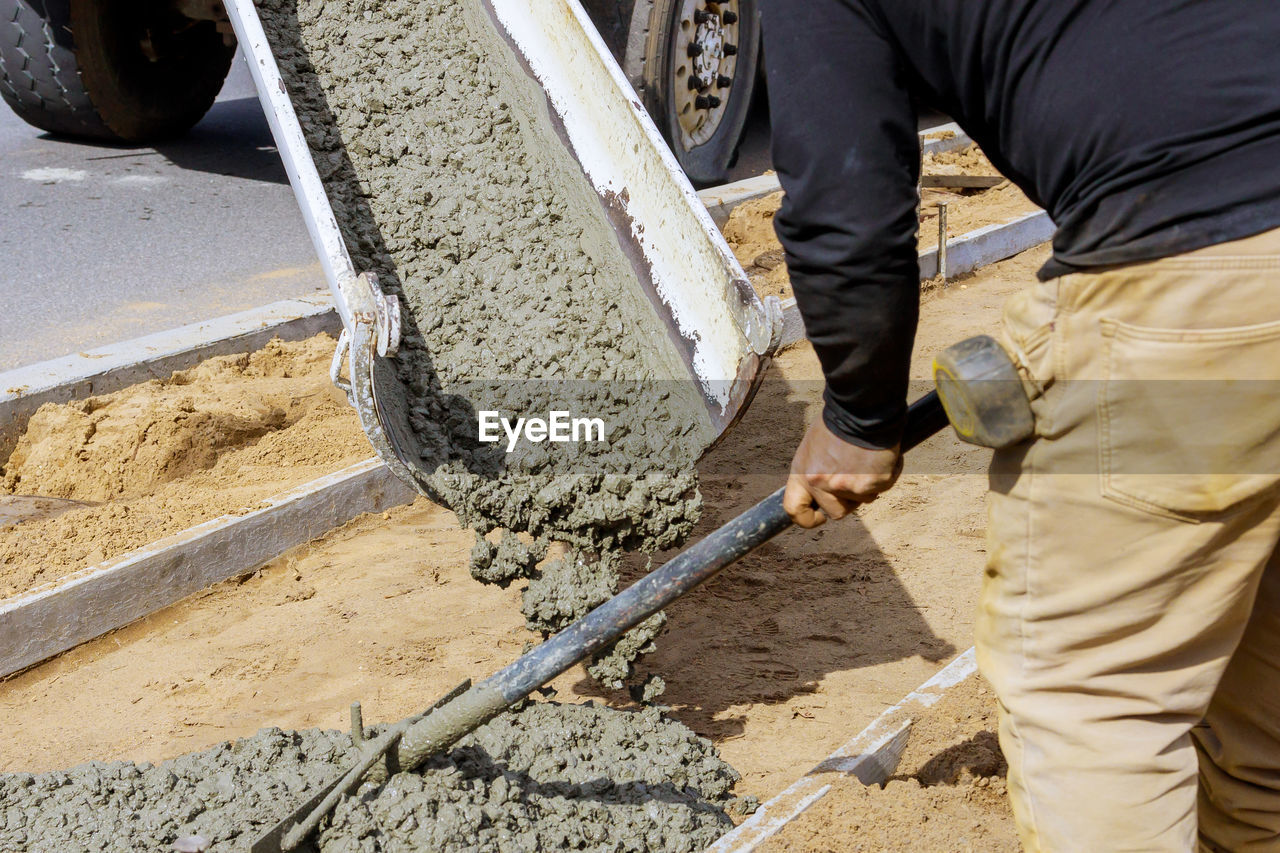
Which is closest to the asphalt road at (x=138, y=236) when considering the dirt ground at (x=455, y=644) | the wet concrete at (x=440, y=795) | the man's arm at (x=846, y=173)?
the dirt ground at (x=455, y=644)

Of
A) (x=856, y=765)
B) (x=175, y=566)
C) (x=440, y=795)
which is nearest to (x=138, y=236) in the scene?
(x=175, y=566)

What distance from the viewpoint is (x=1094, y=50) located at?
138 centimetres

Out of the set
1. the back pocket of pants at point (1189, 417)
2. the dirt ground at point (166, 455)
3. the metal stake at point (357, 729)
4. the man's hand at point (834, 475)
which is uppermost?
the back pocket of pants at point (1189, 417)

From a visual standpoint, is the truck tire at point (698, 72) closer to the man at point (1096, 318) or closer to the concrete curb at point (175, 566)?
the concrete curb at point (175, 566)

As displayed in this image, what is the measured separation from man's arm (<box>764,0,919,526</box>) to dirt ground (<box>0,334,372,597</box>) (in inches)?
97.3

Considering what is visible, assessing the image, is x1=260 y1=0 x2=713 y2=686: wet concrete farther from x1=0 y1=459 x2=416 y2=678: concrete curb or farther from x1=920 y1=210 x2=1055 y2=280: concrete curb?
x1=920 y1=210 x2=1055 y2=280: concrete curb

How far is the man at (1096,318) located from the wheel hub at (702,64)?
5104mm

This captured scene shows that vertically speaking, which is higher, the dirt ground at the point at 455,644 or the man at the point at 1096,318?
the man at the point at 1096,318

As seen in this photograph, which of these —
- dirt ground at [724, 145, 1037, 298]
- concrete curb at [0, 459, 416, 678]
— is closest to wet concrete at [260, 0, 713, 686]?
concrete curb at [0, 459, 416, 678]

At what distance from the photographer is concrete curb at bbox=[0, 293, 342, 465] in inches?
153

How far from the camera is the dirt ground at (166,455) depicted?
3.41 meters

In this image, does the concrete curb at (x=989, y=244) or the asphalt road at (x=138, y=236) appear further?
the concrete curb at (x=989, y=244)

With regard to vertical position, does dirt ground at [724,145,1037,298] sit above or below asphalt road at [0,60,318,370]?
below

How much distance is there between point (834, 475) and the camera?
1813 mm
